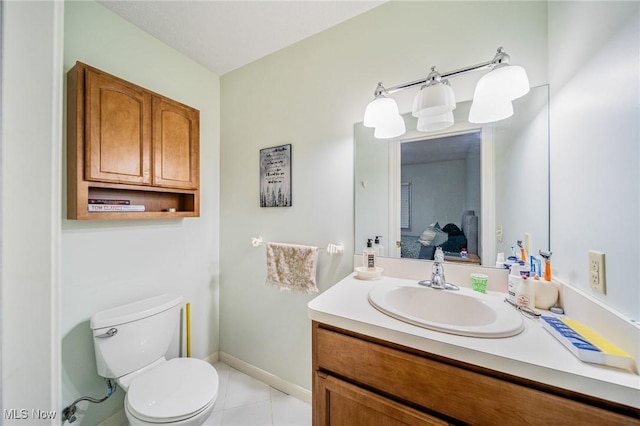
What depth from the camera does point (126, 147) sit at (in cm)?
132

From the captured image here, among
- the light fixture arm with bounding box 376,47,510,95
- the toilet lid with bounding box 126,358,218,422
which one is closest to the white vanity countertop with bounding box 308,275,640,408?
the toilet lid with bounding box 126,358,218,422

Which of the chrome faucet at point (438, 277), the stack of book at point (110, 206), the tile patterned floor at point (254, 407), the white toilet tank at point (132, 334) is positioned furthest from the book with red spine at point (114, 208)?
the chrome faucet at point (438, 277)

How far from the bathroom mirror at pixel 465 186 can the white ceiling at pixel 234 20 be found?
0.76 meters

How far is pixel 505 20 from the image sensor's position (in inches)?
42.2

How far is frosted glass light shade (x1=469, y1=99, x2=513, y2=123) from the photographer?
1006 mm

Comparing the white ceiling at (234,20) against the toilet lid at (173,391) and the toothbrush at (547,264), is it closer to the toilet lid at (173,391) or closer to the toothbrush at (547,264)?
the toothbrush at (547,264)

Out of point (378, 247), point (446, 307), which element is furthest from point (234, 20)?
point (446, 307)

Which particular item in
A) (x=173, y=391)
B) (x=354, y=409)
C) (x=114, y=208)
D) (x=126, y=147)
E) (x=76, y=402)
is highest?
(x=126, y=147)

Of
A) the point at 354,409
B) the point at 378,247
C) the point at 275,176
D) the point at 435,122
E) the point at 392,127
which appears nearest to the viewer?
the point at 354,409

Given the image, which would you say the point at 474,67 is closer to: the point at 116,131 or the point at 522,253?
the point at 522,253

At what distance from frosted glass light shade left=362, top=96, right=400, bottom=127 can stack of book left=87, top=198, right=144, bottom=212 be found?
1446 millimetres

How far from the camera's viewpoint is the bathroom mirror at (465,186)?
105 centimetres

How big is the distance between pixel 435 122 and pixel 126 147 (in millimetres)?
1667
